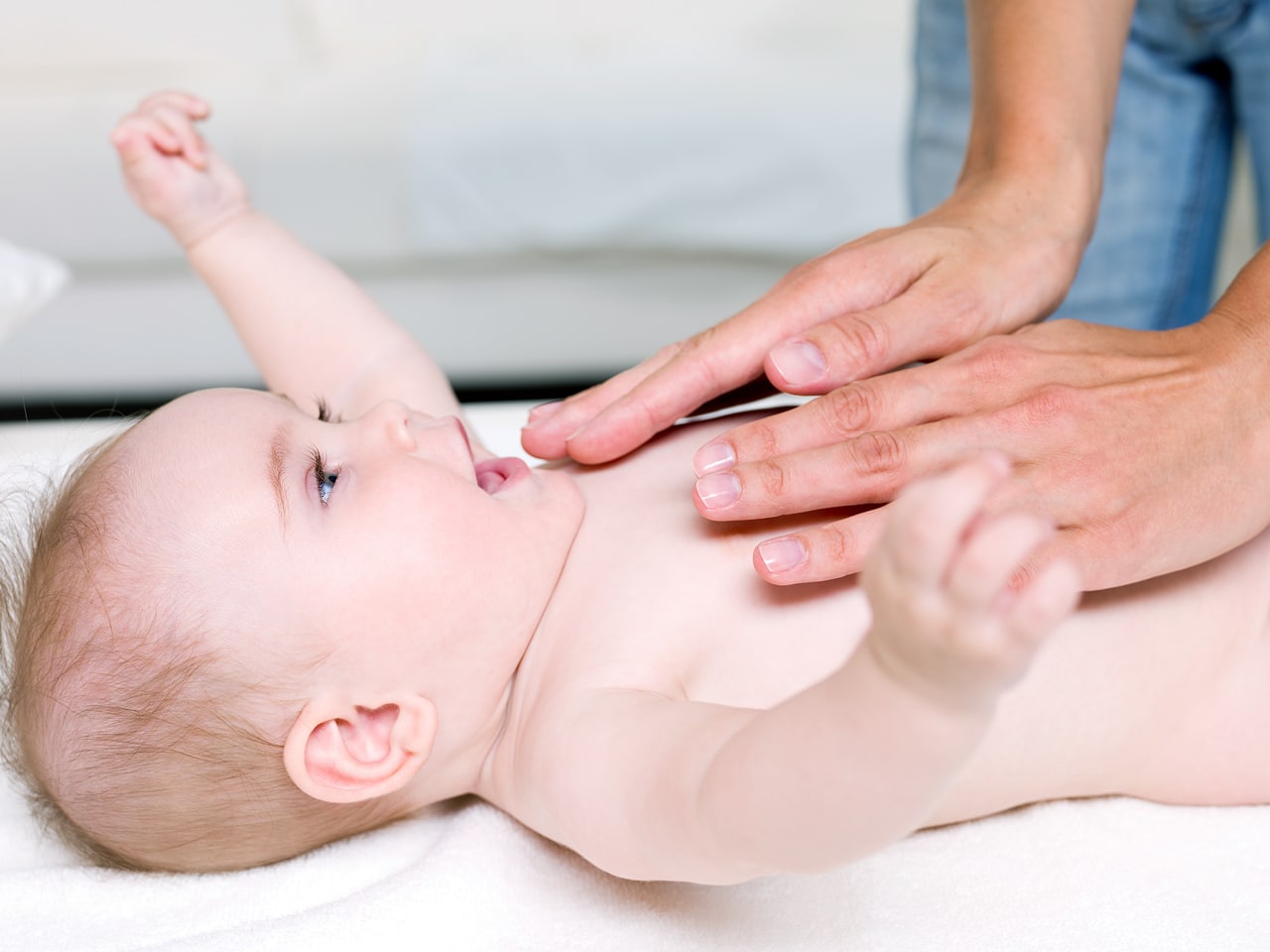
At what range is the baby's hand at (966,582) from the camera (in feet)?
1.54

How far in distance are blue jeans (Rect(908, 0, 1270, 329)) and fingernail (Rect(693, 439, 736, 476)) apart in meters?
0.81

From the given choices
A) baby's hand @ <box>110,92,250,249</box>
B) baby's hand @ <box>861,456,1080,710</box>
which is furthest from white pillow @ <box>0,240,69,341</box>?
baby's hand @ <box>861,456,1080,710</box>

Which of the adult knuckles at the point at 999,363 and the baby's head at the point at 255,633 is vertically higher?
the adult knuckles at the point at 999,363

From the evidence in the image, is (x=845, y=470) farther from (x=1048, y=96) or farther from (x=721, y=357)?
(x=1048, y=96)

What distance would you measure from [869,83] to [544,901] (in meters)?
1.74

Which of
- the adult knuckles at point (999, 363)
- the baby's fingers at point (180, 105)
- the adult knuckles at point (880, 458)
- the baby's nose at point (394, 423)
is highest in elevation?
the baby's fingers at point (180, 105)

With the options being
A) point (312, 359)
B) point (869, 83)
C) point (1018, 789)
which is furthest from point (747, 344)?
point (869, 83)

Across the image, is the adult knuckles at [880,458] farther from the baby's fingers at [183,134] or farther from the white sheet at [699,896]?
the baby's fingers at [183,134]

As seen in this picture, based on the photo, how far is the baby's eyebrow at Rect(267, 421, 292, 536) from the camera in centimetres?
85

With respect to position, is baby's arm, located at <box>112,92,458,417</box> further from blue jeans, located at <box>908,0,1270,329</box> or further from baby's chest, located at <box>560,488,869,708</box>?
blue jeans, located at <box>908,0,1270,329</box>

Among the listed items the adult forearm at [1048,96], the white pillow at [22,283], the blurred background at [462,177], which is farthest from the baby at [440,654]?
the blurred background at [462,177]

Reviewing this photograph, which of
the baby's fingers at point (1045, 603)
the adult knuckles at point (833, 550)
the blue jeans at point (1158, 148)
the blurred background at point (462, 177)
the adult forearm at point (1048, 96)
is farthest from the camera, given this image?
the blurred background at point (462, 177)

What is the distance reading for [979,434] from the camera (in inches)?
32.4

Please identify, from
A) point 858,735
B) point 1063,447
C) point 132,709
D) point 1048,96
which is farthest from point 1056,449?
point 132,709
